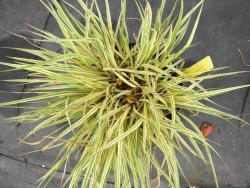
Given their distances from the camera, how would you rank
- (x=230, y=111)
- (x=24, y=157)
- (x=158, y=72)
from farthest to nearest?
(x=24, y=157) < (x=230, y=111) < (x=158, y=72)

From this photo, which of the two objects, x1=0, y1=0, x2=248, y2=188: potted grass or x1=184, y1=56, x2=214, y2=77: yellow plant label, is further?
x1=184, y1=56, x2=214, y2=77: yellow plant label

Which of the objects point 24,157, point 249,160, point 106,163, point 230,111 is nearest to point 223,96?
point 230,111

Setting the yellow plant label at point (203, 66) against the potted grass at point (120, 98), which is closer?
the potted grass at point (120, 98)

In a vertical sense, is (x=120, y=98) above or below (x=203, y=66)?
below

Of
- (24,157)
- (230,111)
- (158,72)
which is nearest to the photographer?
(158,72)

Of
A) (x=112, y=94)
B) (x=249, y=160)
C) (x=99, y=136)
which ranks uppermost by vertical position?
(x=112, y=94)

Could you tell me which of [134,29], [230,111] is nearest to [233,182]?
[230,111]

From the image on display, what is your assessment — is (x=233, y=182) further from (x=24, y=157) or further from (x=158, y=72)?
(x=24, y=157)

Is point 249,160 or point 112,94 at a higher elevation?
point 112,94

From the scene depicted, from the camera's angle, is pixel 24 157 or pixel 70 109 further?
pixel 24 157

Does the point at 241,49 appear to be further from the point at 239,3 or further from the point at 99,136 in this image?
the point at 99,136
